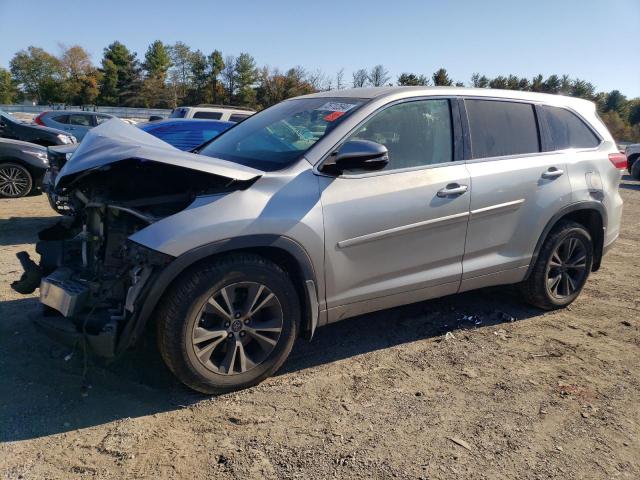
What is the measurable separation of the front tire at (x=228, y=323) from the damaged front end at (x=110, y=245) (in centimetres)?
20

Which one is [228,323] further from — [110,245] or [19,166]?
[19,166]

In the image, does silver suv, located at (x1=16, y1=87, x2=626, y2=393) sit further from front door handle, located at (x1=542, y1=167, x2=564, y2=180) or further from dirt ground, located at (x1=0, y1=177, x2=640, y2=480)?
dirt ground, located at (x1=0, y1=177, x2=640, y2=480)

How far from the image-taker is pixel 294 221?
9.96ft

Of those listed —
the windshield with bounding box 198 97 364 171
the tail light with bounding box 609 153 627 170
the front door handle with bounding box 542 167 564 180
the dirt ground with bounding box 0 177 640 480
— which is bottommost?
the dirt ground with bounding box 0 177 640 480

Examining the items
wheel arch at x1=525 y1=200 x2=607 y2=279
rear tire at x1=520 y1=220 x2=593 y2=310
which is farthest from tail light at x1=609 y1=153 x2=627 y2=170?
rear tire at x1=520 y1=220 x2=593 y2=310

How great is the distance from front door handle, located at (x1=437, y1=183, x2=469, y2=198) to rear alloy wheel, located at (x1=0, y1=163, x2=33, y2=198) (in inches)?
316

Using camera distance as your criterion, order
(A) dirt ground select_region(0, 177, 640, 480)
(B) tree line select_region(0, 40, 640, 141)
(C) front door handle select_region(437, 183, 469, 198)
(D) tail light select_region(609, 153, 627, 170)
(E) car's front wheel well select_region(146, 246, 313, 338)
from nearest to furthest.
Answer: (A) dirt ground select_region(0, 177, 640, 480) < (E) car's front wheel well select_region(146, 246, 313, 338) < (C) front door handle select_region(437, 183, 469, 198) < (D) tail light select_region(609, 153, 627, 170) < (B) tree line select_region(0, 40, 640, 141)

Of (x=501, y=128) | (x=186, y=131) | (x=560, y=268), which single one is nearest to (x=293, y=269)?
(x=501, y=128)

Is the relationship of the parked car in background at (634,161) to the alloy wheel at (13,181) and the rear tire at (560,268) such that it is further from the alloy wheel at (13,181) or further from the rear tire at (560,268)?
the alloy wheel at (13,181)

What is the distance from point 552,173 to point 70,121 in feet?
51.2

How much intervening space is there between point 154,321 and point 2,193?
24.5ft

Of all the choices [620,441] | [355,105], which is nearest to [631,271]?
[620,441]

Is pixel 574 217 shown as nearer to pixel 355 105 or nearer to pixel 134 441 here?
pixel 355 105

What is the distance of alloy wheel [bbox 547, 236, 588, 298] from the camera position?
4.45 metres
